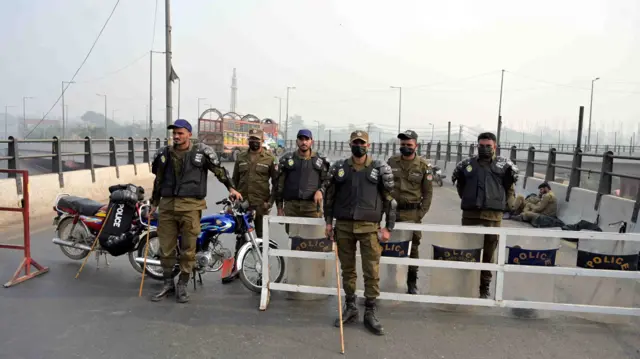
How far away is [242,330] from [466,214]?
2754mm

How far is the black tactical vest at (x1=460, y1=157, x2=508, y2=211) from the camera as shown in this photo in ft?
16.9

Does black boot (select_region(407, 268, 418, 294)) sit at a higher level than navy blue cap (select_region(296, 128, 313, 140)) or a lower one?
lower

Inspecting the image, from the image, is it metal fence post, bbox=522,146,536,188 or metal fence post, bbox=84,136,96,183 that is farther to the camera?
metal fence post, bbox=522,146,536,188

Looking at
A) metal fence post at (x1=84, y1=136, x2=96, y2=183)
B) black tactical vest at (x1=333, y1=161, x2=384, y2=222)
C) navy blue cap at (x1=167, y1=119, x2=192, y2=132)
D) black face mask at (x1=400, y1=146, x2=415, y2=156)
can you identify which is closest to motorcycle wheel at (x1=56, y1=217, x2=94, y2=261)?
navy blue cap at (x1=167, y1=119, x2=192, y2=132)

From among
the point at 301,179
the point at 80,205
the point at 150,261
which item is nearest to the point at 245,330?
the point at 150,261

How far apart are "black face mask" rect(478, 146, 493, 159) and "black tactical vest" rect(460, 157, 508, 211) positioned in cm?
9

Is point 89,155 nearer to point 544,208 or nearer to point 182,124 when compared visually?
point 182,124

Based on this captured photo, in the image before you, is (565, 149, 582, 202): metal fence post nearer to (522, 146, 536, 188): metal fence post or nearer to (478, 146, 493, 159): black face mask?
(522, 146, 536, 188): metal fence post

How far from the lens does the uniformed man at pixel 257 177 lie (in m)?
5.87

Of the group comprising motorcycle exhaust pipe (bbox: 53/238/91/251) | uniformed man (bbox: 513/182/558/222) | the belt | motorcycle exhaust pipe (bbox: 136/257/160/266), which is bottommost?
motorcycle exhaust pipe (bbox: 136/257/160/266)

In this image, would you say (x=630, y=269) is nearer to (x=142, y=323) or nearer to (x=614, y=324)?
(x=614, y=324)

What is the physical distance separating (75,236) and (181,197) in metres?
2.07

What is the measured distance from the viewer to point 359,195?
4324 mm

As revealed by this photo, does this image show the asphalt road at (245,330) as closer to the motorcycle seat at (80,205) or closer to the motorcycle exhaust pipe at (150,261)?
the motorcycle exhaust pipe at (150,261)
